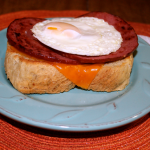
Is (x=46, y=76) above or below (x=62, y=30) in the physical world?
below

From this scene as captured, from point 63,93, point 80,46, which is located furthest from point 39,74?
point 80,46

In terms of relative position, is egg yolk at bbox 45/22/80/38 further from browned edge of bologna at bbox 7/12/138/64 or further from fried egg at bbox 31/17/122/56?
browned edge of bologna at bbox 7/12/138/64

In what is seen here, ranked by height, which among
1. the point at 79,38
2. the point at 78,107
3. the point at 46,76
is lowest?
the point at 78,107

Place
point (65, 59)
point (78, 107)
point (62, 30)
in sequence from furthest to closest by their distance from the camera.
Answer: point (62, 30)
point (65, 59)
point (78, 107)

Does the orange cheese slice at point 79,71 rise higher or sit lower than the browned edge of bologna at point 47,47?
lower

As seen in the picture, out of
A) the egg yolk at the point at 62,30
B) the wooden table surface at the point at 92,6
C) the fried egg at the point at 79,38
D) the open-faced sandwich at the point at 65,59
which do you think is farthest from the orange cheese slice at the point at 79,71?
the wooden table surface at the point at 92,6

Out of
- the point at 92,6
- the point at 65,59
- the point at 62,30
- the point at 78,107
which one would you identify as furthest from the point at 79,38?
the point at 92,6

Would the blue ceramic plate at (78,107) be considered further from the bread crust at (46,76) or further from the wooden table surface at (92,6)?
the wooden table surface at (92,6)

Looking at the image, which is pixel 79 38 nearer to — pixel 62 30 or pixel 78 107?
pixel 62 30
